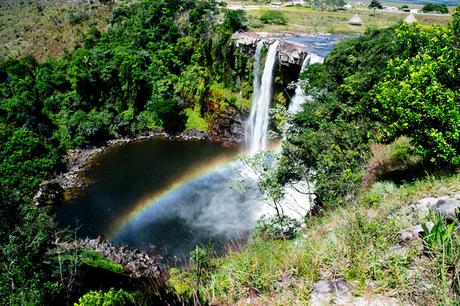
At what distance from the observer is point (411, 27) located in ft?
42.8

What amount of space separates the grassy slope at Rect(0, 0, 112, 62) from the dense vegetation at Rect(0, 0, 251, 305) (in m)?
9.52

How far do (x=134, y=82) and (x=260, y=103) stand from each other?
17707 millimetres

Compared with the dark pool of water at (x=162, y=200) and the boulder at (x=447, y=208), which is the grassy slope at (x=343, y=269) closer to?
the boulder at (x=447, y=208)

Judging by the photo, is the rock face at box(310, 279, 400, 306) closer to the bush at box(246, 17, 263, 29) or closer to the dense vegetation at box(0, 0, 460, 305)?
the dense vegetation at box(0, 0, 460, 305)

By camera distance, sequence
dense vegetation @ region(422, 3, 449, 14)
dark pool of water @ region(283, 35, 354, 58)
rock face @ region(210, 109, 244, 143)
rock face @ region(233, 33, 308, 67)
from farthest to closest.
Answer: dense vegetation @ region(422, 3, 449, 14), rock face @ region(210, 109, 244, 143), dark pool of water @ region(283, 35, 354, 58), rock face @ region(233, 33, 308, 67)

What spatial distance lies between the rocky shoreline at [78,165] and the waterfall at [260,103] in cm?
259

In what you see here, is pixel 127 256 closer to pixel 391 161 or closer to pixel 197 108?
pixel 391 161

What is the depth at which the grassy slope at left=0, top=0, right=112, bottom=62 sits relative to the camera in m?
58.9

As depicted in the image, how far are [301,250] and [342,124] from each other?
1134cm

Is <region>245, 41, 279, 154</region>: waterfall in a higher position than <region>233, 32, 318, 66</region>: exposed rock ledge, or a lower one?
lower

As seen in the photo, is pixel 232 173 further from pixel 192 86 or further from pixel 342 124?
pixel 342 124

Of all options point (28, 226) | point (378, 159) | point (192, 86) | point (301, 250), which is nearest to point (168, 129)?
point (192, 86)

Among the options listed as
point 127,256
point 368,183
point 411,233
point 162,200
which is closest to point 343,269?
point 411,233

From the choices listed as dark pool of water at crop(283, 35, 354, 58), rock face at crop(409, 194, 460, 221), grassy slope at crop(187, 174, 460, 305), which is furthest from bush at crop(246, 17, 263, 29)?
grassy slope at crop(187, 174, 460, 305)
